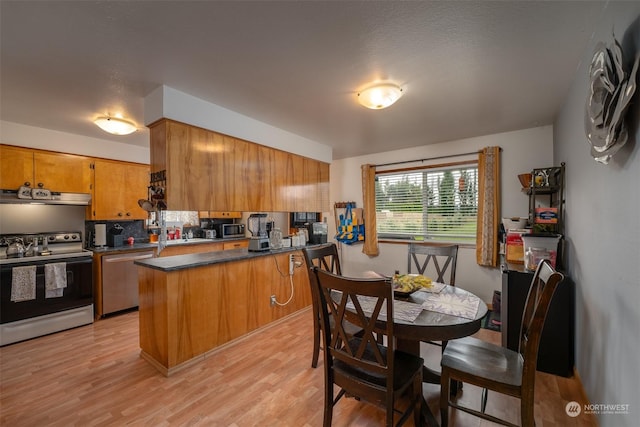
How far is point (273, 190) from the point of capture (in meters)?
3.48

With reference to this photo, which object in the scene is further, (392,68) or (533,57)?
(392,68)

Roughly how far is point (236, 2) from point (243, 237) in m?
4.40

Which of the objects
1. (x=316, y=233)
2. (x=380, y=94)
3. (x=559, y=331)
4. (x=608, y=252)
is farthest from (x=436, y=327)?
(x=316, y=233)

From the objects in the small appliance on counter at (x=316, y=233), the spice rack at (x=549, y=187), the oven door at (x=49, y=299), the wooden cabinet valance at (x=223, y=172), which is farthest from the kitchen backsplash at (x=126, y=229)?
the spice rack at (x=549, y=187)

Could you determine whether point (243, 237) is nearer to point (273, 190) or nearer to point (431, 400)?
point (273, 190)

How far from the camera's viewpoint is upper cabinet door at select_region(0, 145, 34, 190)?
118 inches

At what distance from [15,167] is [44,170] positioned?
241 millimetres

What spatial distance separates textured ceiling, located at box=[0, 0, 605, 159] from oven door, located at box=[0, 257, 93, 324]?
1679mm

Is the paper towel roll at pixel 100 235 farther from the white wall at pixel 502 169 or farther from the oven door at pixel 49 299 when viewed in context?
the white wall at pixel 502 169

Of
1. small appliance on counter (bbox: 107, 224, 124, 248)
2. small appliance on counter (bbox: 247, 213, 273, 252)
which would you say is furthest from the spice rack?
small appliance on counter (bbox: 107, 224, 124, 248)

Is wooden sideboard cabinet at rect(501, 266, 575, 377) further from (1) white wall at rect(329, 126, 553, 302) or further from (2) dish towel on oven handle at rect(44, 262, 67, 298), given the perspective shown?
(2) dish towel on oven handle at rect(44, 262, 67, 298)

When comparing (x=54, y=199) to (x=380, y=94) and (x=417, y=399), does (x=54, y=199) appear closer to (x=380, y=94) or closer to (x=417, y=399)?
(x=380, y=94)

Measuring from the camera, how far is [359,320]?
149 cm

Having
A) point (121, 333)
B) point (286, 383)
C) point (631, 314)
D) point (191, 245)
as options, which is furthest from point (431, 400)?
point (191, 245)
